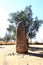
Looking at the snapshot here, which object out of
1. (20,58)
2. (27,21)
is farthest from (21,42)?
(27,21)

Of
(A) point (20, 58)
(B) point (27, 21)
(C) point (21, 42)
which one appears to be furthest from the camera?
(B) point (27, 21)

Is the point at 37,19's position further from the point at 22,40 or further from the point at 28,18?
the point at 22,40

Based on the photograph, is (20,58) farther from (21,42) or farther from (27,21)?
(27,21)

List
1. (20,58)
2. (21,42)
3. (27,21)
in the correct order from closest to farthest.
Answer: (20,58), (21,42), (27,21)

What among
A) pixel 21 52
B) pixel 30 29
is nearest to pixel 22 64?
pixel 21 52

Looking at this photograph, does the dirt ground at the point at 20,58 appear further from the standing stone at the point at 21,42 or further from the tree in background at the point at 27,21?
the tree in background at the point at 27,21

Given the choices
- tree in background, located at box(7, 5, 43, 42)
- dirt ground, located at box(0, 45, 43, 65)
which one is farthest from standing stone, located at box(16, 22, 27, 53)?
tree in background, located at box(7, 5, 43, 42)

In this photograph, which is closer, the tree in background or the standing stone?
the standing stone

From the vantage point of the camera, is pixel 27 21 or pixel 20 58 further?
pixel 27 21

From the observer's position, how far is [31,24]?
3434 cm

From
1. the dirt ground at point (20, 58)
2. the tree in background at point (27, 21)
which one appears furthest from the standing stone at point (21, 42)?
the tree in background at point (27, 21)

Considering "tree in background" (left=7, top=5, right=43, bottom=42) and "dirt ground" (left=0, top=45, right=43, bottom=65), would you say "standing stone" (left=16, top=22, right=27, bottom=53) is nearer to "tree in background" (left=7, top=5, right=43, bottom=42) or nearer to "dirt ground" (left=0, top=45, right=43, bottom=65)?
"dirt ground" (left=0, top=45, right=43, bottom=65)

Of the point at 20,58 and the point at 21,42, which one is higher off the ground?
the point at 21,42

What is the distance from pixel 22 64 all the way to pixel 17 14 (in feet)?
73.7
